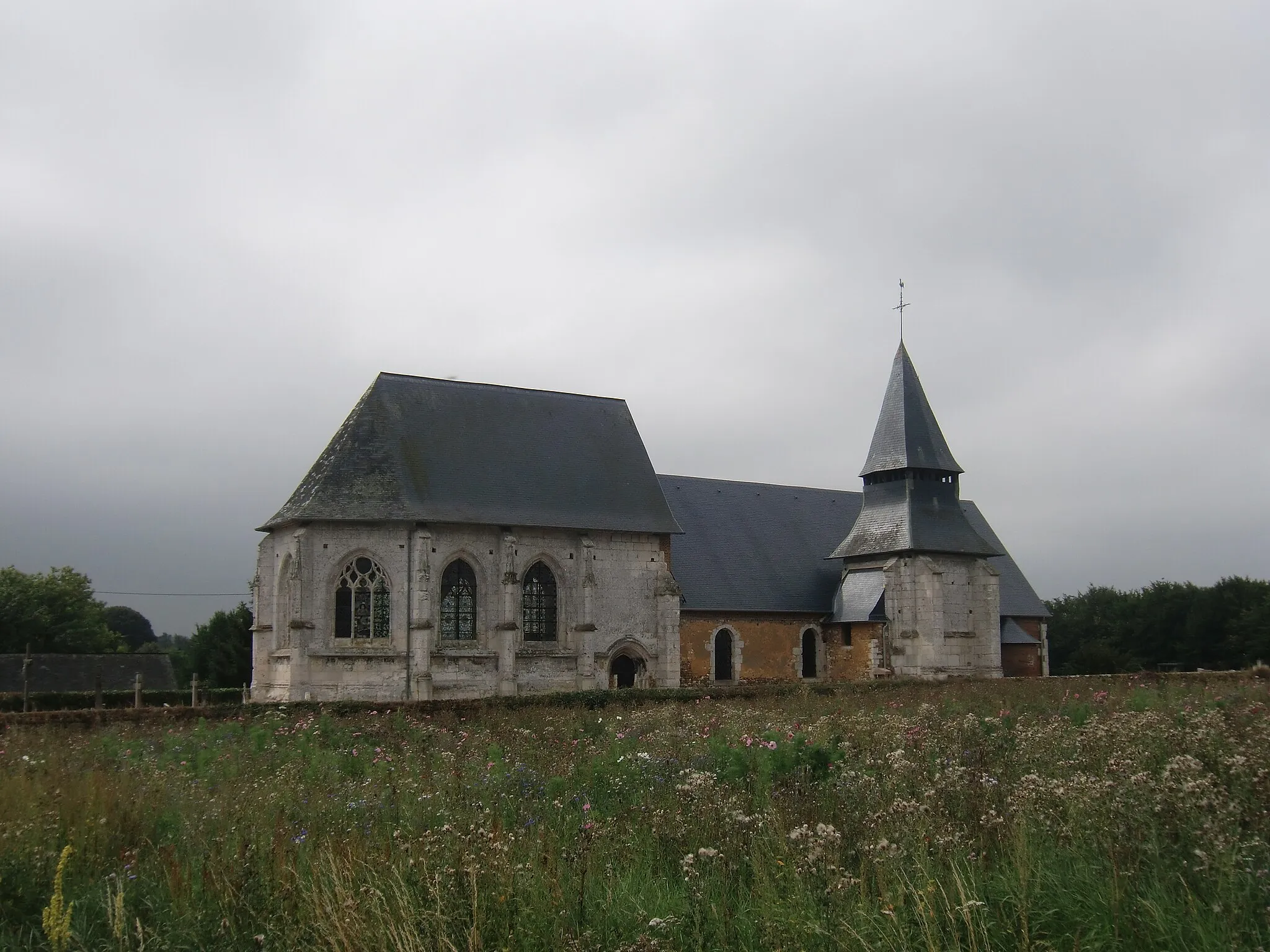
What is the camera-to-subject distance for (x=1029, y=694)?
18.3 meters

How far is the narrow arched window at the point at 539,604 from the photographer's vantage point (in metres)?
29.8

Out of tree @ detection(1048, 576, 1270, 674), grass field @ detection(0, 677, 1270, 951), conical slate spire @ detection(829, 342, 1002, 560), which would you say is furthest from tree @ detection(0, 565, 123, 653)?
grass field @ detection(0, 677, 1270, 951)

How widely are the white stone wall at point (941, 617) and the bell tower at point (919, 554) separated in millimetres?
27

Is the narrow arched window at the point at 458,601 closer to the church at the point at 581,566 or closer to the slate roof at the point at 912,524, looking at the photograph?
the church at the point at 581,566

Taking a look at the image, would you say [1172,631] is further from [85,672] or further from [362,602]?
[85,672]

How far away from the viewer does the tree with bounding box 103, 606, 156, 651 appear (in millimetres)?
103938

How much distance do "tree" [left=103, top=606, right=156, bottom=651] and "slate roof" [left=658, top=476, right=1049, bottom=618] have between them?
266 ft

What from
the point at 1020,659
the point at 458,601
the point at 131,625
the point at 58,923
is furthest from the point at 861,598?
the point at 131,625

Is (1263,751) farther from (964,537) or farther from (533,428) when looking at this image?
(964,537)

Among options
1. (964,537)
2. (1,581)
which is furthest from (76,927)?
(1,581)

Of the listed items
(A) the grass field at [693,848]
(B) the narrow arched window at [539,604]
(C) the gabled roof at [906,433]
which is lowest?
(A) the grass field at [693,848]

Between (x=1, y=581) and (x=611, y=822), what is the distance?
63.2 metres

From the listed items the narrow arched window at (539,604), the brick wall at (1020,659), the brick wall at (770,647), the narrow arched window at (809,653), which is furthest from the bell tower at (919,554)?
the narrow arched window at (539,604)

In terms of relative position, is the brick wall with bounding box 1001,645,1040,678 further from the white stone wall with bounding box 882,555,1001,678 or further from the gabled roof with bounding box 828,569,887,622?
the gabled roof with bounding box 828,569,887,622
